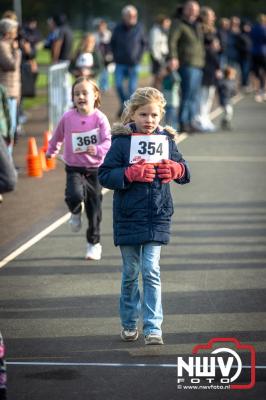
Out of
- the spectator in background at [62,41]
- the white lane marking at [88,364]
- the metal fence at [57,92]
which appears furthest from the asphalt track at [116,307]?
the spectator in background at [62,41]

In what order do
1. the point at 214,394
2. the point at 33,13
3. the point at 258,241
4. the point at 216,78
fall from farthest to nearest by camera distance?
1. the point at 33,13
2. the point at 216,78
3. the point at 258,241
4. the point at 214,394

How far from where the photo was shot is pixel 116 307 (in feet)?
30.9

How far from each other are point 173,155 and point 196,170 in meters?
9.60

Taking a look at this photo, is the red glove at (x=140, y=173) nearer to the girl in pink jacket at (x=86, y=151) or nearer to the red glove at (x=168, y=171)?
the red glove at (x=168, y=171)

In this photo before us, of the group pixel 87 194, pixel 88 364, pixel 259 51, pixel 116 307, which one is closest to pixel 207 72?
pixel 259 51

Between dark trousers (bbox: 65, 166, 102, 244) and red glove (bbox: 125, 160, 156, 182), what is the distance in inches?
122

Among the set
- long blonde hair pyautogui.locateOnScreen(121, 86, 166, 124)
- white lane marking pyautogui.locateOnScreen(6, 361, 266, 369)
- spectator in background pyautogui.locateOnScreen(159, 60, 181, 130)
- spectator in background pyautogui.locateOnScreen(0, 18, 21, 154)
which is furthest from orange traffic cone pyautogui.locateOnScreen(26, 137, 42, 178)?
white lane marking pyautogui.locateOnScreen(6, 361, 266, 369)

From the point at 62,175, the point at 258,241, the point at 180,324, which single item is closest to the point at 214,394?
the point at 180,324

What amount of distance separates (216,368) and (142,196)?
129 centimetres

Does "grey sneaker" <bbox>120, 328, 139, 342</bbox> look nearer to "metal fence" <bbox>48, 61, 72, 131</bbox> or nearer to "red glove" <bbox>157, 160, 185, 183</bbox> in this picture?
"red glove" <bbox>157, 160, 185, 183</bbox>

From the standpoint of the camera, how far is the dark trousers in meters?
11.4

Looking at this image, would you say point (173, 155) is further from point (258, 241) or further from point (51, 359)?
point (258, 241)

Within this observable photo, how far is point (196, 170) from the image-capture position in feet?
59.3

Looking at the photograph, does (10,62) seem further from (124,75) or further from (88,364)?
(88,364)
